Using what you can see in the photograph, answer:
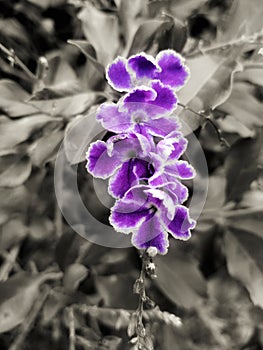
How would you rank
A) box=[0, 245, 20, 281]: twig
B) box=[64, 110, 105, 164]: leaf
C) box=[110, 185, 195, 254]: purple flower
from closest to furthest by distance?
box=[110, 185, 195, 254]: purple flower < box=[64, 110, 105, 164]: leaf < box=[0, 245, 20, 281]: twig

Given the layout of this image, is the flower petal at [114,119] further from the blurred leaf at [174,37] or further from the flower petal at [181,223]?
the blurred leaf at [174,37]

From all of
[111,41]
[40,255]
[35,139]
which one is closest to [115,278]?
[40,255]

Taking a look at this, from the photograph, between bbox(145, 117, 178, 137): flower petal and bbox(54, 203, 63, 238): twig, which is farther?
bbox(54, 203, 63, 238): twig

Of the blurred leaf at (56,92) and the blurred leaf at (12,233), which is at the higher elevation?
the blurred leaf at (56,92)

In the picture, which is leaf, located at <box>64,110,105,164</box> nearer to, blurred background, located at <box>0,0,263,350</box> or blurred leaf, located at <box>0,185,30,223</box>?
blurred background, located at <box>0,0,263,350</box>

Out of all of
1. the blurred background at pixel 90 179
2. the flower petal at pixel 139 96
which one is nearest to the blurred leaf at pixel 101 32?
the blurred background at pixel 90 179

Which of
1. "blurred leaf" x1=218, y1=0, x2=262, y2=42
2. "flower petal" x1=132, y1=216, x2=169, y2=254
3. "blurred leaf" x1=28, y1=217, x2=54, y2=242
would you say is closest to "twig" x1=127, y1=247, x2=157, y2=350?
"flower petal" x1=132, y1=216, x2=169, y2=254

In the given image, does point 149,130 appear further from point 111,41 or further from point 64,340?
point 64,340
